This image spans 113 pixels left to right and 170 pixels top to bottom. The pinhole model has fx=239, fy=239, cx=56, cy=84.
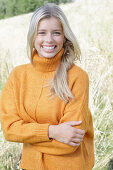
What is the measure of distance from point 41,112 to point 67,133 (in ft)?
0.71

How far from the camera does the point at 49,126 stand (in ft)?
4.63

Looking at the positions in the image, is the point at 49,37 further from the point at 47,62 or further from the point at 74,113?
the point at 74,113

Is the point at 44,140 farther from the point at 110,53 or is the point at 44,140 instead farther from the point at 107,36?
the point at 107,36

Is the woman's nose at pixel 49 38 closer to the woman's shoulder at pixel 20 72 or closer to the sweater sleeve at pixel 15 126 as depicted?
the woman's shoulder at pixel 20 72

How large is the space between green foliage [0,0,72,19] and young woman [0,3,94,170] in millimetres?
26388

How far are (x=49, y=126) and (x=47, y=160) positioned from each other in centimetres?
25

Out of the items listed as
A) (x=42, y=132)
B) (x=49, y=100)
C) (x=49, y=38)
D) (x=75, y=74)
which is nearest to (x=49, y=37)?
(x=49, y=38)

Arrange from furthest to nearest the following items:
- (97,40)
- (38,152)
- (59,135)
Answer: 1. (97,40)
2. (38,152)
3. (59,135)

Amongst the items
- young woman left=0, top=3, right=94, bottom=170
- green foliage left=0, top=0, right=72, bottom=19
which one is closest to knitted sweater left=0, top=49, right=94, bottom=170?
young woman left=0, top=3, right=94, bottom=170

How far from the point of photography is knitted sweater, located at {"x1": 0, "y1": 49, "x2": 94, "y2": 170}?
4.67 ft

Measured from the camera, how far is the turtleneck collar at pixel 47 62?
1507 mm

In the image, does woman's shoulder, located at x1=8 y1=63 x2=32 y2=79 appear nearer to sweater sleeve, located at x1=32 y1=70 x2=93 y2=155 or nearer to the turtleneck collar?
the turtleneck collar

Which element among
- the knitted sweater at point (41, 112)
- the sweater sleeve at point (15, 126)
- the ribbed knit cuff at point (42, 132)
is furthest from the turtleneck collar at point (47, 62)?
the ribbed knit cuff at point (42, 132)

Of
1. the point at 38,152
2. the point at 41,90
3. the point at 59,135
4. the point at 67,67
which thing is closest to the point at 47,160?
the point at 38,152
